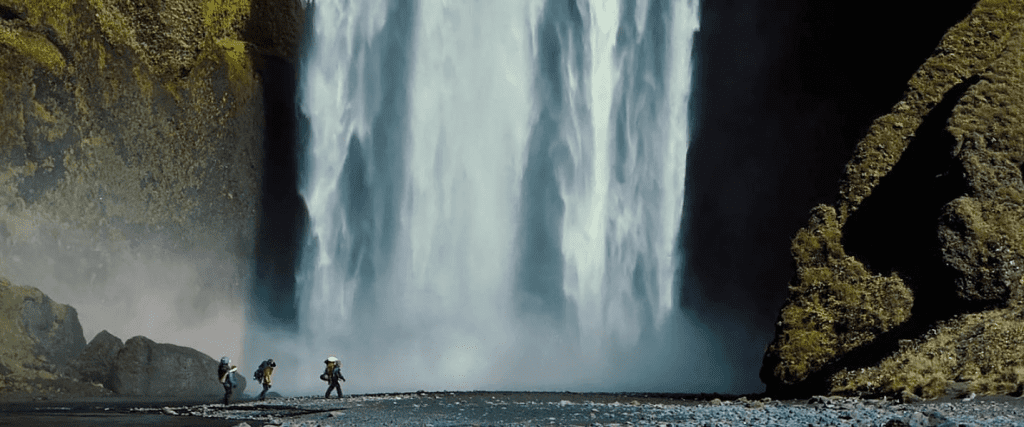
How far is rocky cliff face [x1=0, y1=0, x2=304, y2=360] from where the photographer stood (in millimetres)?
36500

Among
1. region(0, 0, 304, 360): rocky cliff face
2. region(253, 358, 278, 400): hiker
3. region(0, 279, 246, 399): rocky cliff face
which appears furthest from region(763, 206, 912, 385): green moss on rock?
region(0, 0, 304, 360): rocky cliff face

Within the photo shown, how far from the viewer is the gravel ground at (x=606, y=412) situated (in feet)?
45.1

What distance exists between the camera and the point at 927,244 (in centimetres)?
2094

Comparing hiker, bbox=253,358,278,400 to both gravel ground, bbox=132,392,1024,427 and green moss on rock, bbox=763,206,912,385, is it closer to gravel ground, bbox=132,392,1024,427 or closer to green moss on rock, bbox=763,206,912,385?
gravel ground, bbox=132,392,1024,427

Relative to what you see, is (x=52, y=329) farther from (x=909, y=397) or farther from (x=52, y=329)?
(x=909, y=397)

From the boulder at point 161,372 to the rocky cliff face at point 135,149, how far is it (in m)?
8.94

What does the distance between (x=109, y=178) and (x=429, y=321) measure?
43.7ft

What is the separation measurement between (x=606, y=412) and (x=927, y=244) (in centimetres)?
837

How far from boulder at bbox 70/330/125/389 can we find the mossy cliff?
1830 cm

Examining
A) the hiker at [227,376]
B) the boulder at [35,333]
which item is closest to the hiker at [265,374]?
the hiker at [227,376]

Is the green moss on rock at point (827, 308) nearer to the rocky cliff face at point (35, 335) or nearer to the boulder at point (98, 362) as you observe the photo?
the boulder at point (98, 362)

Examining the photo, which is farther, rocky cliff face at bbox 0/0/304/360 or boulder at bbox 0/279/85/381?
rocky cliff face at bbox 0/0/304/360

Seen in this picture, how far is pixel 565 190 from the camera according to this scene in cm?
3744

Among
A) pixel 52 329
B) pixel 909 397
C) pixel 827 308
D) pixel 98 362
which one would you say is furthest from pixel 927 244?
pixel 52 329
